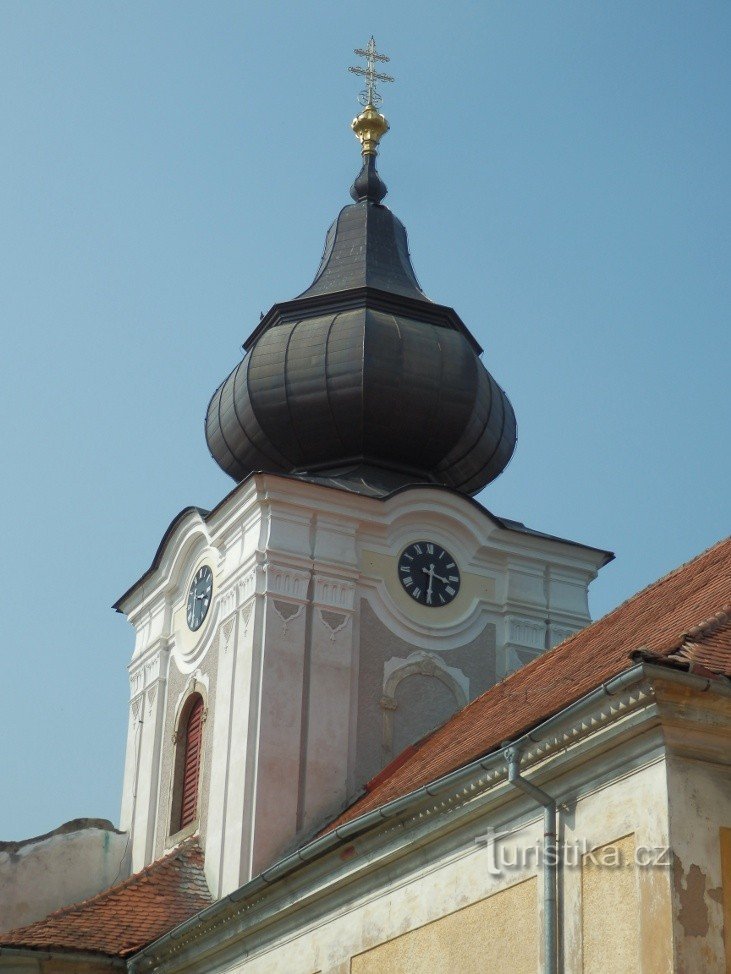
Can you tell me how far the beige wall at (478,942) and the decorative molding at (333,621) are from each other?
18.1ft

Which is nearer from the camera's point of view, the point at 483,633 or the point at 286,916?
the point at 286,916

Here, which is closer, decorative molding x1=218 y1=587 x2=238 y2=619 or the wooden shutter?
decorative molding x1=218 y1=587 x2=238 y2=619

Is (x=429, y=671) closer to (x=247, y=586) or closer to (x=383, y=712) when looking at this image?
(x=383, y=712)

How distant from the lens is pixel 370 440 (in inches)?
755

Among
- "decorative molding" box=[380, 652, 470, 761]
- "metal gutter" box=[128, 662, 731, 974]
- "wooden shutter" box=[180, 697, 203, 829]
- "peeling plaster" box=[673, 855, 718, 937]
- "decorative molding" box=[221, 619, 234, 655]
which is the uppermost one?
"decorative molding" box=[221, 619, 234, 655]

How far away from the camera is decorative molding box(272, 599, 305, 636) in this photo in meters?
17.1

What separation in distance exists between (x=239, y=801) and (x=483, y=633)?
3.36 metres

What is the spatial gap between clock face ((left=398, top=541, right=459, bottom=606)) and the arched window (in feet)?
8.30

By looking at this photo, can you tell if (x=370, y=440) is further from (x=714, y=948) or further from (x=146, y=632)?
(x=714, y=948)

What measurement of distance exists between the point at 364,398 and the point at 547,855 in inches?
371

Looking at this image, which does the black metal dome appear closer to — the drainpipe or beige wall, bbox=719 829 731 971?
the drainpipe

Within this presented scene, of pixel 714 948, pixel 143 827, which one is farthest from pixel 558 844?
pixel 143 827

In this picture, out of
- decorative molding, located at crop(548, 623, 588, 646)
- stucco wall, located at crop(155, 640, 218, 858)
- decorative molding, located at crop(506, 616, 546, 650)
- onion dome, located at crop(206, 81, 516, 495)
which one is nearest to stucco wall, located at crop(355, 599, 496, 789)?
decorative molding, located at crop(506, 616, 546, 650)

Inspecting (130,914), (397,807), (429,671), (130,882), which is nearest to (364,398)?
(429,671)
